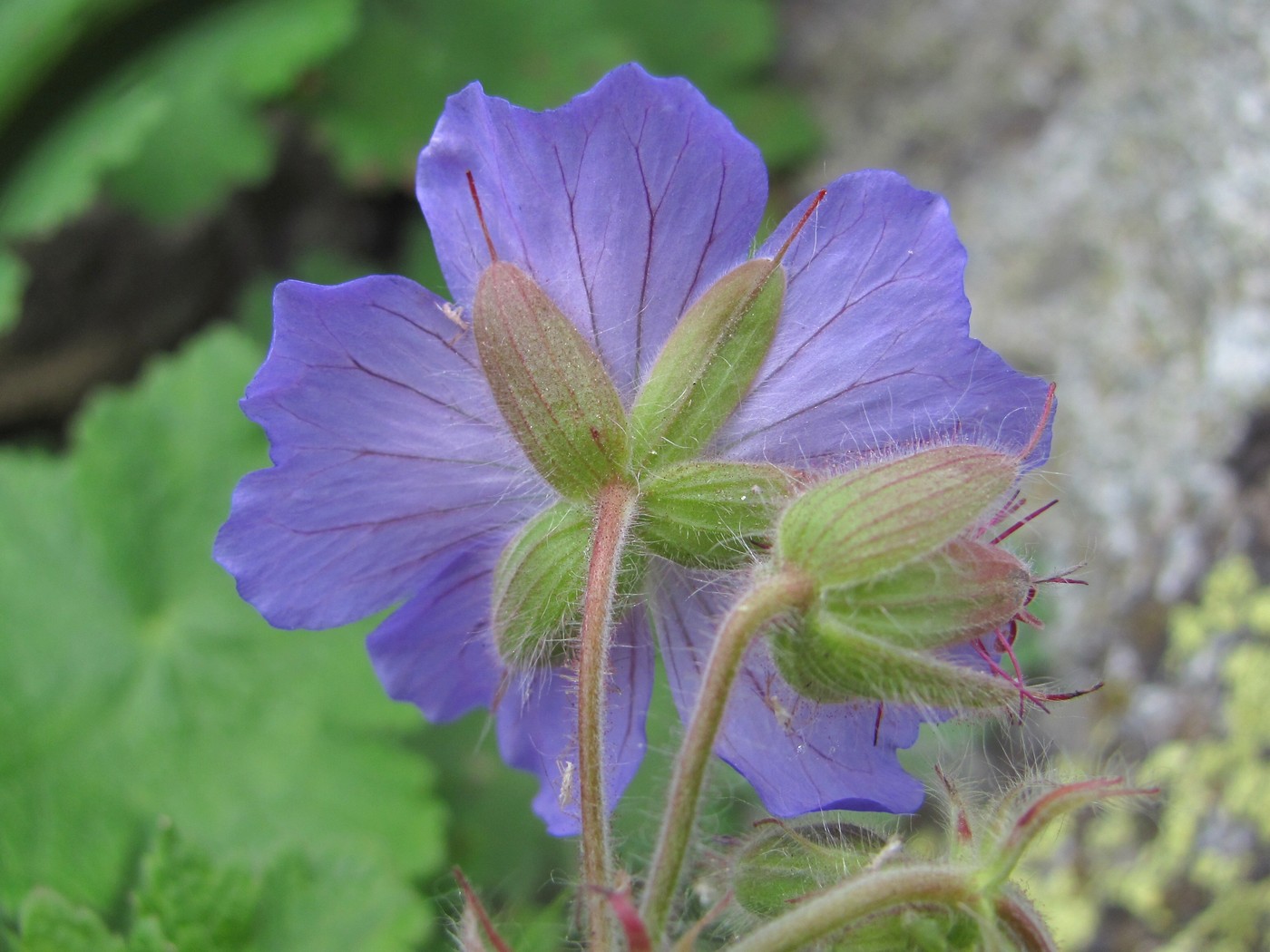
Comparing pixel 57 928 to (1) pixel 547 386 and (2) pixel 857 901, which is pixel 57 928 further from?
(2) pixel 857 901

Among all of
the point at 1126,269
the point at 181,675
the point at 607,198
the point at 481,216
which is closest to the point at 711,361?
the point at 607,198

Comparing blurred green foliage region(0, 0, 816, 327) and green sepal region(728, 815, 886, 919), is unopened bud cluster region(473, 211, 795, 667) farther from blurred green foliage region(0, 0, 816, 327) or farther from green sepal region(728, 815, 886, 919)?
blurred green foliage region(0, 0, 816, 327)

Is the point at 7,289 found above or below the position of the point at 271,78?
below

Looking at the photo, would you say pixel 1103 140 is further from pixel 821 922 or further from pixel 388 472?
pixel 821 922

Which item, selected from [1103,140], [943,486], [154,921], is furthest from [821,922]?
[1103,140]

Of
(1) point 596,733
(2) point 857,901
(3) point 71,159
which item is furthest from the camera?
(3) point 71,159

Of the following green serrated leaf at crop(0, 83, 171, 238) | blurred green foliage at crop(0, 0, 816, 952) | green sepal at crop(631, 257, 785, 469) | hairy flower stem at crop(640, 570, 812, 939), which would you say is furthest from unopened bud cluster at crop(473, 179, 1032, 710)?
green serrated leaf at crop(0, 83, 171, 238)
